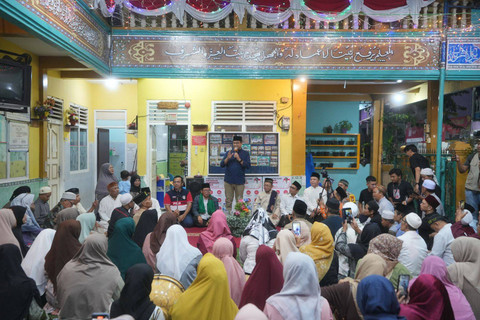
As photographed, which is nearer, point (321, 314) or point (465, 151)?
point (321, 314)

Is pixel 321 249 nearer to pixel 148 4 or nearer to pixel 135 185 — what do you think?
pixel 135 185

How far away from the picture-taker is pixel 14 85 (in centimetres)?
517

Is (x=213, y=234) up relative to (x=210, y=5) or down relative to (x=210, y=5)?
down

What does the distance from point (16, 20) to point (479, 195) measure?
6677 millimetres

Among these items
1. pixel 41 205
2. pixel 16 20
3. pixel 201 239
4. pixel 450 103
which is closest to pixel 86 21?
pixel 16 20

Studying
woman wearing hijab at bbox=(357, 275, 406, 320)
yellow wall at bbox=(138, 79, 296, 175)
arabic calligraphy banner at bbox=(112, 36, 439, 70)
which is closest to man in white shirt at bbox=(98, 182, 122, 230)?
arabic calligraphy banner at bbox=(112, 36, 439, 70)

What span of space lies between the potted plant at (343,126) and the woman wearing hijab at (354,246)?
6.83m

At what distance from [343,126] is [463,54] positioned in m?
3.80

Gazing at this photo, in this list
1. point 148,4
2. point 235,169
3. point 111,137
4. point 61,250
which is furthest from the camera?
point 111,137

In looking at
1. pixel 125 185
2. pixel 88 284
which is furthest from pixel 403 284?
pixel 125 185

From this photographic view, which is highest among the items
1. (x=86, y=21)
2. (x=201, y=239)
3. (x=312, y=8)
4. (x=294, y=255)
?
(x=312, y=8)

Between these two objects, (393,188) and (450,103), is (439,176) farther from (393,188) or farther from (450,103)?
(450,103)

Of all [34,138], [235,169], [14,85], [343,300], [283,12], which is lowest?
[343,300]

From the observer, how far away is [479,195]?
6164mm
